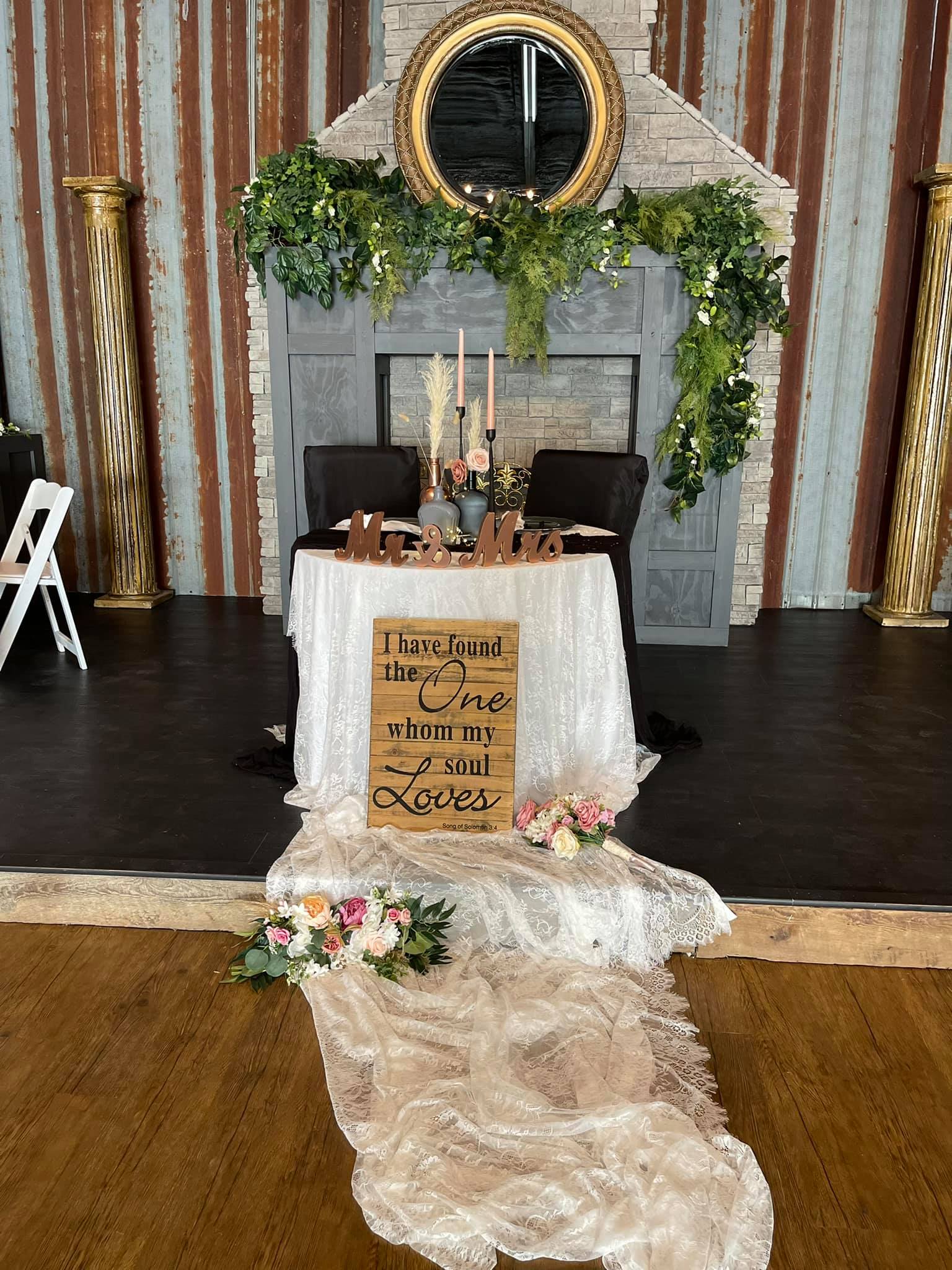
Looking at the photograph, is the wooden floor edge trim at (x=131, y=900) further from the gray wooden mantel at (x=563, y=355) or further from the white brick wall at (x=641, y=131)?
the white brick wall at (x=641, y=131)

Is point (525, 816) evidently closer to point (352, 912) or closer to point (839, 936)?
point (352, 912)

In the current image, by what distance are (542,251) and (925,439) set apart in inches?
89.8

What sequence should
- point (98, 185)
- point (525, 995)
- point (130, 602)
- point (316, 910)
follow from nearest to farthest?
point (525, 995)
point (316, 910)
point (98, 185)
point (130, 602)

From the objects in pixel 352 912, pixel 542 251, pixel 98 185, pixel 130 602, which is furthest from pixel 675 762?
pixel 98 185

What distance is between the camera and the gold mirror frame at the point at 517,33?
4.45 meters

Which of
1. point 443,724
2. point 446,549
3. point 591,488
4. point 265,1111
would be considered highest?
point 591,488

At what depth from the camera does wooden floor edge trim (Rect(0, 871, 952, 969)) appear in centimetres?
238

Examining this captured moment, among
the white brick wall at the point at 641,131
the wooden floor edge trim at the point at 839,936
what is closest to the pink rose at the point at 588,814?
the wooden floor edge trim at the point at 839,936

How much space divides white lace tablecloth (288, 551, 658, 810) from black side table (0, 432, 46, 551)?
9.33 ft

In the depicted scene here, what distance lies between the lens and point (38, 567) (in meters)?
4.02

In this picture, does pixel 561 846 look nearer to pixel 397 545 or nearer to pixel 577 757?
pixel 577 757

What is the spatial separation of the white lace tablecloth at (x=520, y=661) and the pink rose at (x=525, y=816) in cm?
15

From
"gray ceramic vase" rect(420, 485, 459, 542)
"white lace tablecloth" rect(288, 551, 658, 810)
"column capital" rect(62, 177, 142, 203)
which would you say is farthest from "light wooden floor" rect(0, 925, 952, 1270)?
"column capital" rect(62, 177, 142, 203)

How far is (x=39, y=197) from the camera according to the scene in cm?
533
